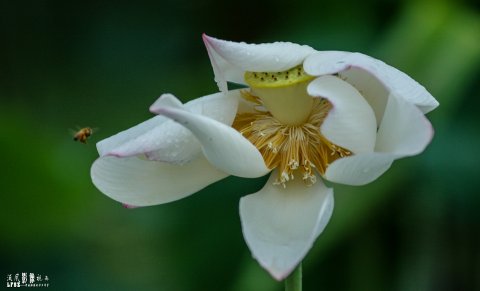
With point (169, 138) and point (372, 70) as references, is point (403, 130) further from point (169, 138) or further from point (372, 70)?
point (169, 138)

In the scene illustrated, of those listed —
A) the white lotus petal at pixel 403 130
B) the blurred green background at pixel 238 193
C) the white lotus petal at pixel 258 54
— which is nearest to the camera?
the white lotus petal at pixel 403 130

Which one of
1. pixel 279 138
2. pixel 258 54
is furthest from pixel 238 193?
pixel 258 54

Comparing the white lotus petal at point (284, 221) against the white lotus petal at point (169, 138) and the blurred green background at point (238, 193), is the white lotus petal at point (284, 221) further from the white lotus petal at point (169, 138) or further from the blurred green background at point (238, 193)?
the blurred green background at point (238, 193)

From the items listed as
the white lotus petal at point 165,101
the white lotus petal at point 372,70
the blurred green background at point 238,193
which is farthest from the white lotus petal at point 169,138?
the blurred green background at point 238,193

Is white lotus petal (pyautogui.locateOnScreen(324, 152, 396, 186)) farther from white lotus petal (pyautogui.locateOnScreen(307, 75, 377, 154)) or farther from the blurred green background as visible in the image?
the blurred green background

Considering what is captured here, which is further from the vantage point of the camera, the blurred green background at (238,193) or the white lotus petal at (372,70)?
Result: the blurred green background at (238,193)

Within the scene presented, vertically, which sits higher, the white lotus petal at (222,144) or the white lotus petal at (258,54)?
the white lotus petal at (258,54)

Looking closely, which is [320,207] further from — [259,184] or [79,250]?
[79,250]

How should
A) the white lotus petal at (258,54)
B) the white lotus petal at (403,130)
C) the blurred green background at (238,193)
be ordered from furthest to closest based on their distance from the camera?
the blurred green background at (238,193), the white lotus petal at (258,54), the white lotus petal at (403,130)
